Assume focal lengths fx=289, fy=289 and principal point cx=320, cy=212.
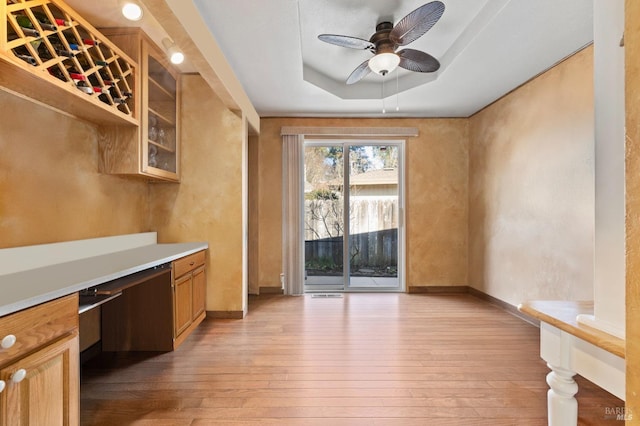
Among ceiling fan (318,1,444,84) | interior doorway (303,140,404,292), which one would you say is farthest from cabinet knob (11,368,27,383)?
interior doorway (303,140,404,292)

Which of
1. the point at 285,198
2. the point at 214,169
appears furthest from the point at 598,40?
the point at 285,198

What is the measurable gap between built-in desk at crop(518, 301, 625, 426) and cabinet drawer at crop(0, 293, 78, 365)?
1793 millimetres

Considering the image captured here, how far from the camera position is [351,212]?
14.4ft

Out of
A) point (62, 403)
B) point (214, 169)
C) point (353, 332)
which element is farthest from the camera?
point (214, 169)

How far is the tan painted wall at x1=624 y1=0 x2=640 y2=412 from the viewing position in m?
0.60

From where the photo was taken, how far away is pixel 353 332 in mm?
2809

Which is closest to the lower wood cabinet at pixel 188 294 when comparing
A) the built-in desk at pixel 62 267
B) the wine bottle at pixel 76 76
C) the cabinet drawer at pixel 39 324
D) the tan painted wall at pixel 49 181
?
the built-in desk at pixel 62 267

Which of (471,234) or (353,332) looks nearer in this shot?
(353,332)

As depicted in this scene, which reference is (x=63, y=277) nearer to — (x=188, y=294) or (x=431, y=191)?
(x=188, y=294)

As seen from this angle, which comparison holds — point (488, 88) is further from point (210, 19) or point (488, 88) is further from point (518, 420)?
point (518, 420)

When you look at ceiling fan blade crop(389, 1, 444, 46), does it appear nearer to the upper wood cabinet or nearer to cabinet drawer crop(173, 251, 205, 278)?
the upper wood cabinet

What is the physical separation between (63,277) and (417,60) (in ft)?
9.19

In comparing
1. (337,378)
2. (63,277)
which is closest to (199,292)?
(63,277)

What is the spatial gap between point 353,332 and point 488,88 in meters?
3.04
